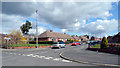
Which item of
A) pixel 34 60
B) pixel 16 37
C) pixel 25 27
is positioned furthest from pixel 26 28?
pixel 34 60

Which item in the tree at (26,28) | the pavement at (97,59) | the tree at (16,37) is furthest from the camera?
the tree at (26,28)

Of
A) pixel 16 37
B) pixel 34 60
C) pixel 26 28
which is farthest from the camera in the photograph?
pixel 26 28

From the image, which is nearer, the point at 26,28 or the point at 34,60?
the point at 34,60

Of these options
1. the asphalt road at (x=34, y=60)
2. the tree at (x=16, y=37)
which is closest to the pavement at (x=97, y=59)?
the asphalt road at (x=34, y=60)

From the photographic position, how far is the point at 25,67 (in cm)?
720

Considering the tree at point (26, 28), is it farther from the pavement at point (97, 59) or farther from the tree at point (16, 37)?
the pavement at point (97, 59)

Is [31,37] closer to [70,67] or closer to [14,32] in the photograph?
[14,32]

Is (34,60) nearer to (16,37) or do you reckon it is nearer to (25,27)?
(16,37)

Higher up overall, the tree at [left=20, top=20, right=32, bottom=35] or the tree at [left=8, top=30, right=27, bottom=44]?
the tree at [left=20, top=20, right=32, bottom=35]

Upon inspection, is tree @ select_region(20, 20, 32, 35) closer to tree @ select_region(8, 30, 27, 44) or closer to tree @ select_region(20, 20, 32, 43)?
tree @ select_region(20, 20, 32, 43)

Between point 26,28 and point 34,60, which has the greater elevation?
point 26,28

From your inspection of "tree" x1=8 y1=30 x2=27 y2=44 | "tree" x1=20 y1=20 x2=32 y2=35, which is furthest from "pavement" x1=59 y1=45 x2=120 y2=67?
"tree" x1=20 y1=20 x2=32 y2=35

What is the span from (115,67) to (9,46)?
26.6 meters

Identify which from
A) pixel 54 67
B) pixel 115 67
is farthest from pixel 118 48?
pixel 54 67
